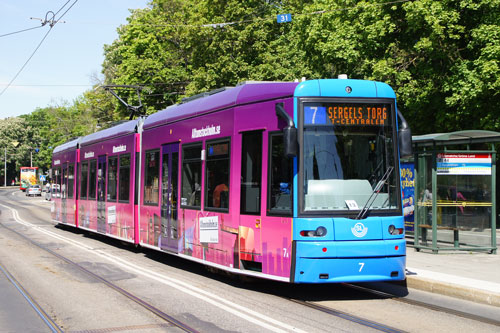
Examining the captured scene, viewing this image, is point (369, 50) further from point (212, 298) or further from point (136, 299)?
point (136, 299)

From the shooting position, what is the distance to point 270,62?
3434 cm

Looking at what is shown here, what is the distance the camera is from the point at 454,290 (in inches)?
364

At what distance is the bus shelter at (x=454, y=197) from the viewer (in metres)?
14.3

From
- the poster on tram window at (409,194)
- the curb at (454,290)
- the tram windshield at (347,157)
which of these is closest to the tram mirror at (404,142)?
the tram windshield at (347,157)

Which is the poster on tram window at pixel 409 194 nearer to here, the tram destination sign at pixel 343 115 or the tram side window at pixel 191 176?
the tram side window at pixel 191 176

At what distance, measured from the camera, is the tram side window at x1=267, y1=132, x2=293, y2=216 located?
8.62 m

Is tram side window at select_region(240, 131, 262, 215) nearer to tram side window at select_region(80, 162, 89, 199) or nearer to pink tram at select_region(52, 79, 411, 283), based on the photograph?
pink tram at select_region(52, 79, 411, 283)

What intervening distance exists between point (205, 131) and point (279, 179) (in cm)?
258

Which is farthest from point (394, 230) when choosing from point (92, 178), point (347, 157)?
point (92, 178)

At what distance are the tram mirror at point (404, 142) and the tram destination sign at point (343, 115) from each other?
32cm

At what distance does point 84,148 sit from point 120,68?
80.4 feet

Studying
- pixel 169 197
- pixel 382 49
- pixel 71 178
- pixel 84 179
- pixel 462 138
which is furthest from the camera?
pixel 382 49

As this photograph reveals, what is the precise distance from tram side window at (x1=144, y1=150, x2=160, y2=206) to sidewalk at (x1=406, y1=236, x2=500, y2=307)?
5525 mm

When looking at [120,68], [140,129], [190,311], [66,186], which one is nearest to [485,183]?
[140,129]
